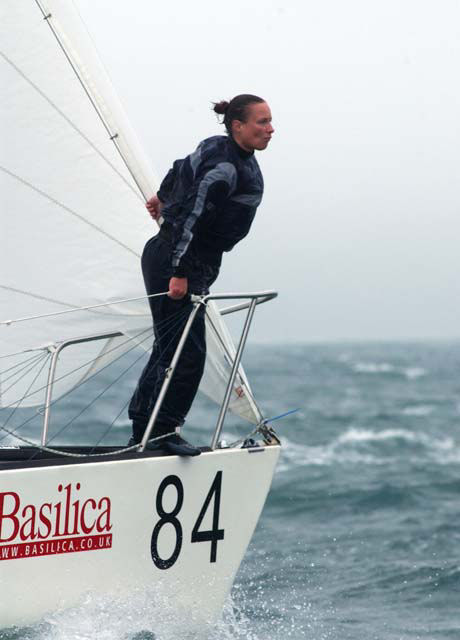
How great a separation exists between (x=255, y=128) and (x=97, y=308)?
1152 mm

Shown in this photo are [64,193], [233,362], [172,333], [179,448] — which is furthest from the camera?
[64,193]

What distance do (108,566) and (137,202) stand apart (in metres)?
1.59

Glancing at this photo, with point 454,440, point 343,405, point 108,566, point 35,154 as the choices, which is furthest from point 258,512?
point 343,405

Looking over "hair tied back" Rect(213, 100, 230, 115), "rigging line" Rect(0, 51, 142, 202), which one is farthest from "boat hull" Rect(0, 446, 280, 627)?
"hair tied back" Rect(213, 100, 230, 115)

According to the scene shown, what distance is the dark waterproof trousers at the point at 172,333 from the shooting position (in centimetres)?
489

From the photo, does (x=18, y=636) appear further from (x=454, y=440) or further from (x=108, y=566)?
(x=454, y=440)

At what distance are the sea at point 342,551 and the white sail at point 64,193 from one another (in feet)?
3.13

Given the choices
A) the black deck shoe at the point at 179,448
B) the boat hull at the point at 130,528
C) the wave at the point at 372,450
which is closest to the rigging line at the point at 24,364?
the black deck shoe at the point at 179,448

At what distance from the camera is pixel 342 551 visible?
8.74 metres

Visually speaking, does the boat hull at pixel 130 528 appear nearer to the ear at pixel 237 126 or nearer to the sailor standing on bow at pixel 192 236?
the sailor standing on bow at pixel 192 236

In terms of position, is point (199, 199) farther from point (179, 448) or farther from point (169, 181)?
point (179, 448)

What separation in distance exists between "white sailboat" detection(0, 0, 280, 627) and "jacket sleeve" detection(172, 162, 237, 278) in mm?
275

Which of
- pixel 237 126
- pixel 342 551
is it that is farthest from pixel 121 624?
pixel 342 551

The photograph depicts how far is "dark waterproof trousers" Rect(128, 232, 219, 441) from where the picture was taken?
4.89 meters
